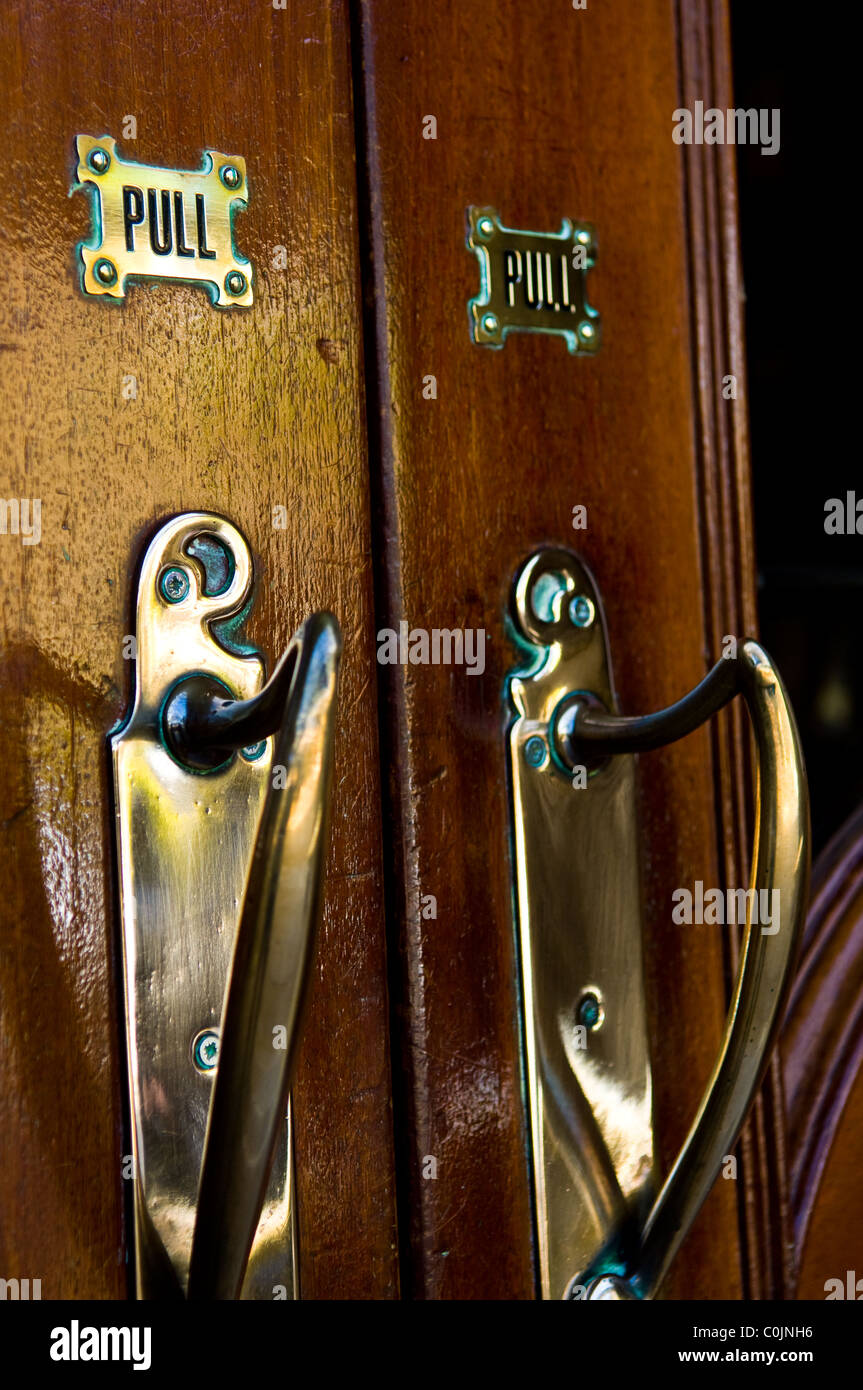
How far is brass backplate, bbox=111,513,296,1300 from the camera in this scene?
37 cm

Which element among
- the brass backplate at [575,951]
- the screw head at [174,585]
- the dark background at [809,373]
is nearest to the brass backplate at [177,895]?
the screw head at [174,585]

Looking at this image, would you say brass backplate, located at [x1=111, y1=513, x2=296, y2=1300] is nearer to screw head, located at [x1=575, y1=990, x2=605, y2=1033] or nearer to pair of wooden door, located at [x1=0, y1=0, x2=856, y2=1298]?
pair of wooden door, located at [x1=0, y1=0, x2=856, y2=1298]

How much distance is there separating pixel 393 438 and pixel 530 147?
134mm

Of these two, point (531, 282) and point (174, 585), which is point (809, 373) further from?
point (174, 585)

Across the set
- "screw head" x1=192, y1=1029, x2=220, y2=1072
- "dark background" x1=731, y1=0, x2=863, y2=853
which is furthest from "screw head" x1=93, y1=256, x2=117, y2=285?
"dark background" x1=731, y1=0, x2=863, y2=853

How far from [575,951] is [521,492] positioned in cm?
17

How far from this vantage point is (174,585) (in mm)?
384

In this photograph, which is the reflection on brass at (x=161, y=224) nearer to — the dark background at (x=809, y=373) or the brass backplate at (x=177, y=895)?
the brass backplate at (x=177, y=895)

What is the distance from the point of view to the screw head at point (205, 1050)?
14.8 inches

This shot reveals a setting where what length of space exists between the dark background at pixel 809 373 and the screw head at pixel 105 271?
1.26 feet

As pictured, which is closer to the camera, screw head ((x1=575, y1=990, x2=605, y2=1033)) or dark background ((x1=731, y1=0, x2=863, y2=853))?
screw head ((x1=575, y1=990, x2=605, y2=1033))

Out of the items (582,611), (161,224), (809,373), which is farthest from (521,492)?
(809,373)

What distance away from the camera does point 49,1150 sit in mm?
357

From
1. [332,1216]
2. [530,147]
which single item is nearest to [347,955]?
[332,1216]
